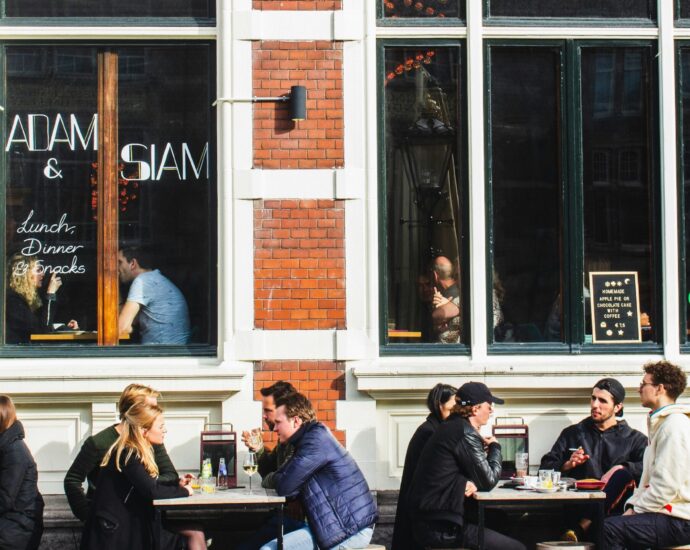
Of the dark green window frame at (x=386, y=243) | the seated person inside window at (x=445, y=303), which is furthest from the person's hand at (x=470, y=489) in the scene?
the seated person inside window at (x=445, y=303)

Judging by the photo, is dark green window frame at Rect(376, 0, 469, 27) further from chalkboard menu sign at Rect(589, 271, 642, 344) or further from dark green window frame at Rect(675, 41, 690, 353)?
chalkboard menu sign at Rect(589, 271, 642, 344)

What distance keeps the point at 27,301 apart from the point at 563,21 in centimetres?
469

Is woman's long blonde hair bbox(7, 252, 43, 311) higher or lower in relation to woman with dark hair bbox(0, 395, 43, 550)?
higher

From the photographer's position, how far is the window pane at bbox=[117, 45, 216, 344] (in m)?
10.6

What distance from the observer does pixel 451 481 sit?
28.7 feet

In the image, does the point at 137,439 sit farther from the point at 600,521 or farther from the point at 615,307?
the point at 615,307

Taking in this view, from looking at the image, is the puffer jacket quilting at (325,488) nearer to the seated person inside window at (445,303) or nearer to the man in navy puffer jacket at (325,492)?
the man in navy puffer jacket at (325,492)

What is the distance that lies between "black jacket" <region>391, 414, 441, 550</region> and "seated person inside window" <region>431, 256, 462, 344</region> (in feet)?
3.68

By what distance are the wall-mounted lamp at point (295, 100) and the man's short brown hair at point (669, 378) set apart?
3165mm

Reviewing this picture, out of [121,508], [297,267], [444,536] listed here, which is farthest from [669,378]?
[121,508]

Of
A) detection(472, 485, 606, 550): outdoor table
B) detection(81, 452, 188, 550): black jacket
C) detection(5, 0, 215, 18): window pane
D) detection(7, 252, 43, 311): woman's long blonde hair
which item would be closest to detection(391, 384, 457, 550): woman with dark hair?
detection(472, 485, 606, 550): outdoor table

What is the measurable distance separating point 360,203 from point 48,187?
2.44m

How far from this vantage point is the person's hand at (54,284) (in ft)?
34.6

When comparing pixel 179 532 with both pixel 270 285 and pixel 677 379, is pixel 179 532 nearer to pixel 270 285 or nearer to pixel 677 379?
pixel 270 285
